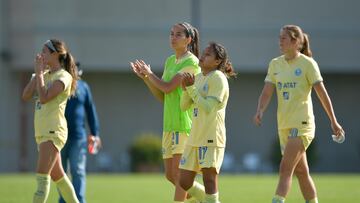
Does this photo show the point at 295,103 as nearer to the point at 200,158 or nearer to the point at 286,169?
the point at 286,169

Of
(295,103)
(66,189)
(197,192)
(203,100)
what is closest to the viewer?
(203,100)

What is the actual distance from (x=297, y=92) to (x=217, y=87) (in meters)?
1.03

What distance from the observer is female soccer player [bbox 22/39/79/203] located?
11.0 m

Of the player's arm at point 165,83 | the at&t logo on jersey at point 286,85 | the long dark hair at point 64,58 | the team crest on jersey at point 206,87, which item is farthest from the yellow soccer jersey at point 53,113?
the at&t logo on jersey at point 286,85

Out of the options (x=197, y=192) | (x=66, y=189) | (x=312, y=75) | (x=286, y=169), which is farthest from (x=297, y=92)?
(x=66, y=189)

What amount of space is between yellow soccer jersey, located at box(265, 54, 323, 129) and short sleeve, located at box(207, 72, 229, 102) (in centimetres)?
85

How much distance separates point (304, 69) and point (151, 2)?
25023mm

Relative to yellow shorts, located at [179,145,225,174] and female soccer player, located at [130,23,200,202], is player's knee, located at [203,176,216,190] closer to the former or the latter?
yellow shorts, located at [179,145,225,174]

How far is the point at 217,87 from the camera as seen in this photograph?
1048 centimetres

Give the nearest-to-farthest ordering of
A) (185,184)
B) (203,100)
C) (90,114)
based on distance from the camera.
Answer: (203,100)
(185,184)
(90,114)

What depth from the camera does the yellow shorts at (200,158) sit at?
1045cm

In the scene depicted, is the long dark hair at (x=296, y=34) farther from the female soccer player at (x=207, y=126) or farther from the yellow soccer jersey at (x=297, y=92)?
the female soccer player at (x=207, y=126)

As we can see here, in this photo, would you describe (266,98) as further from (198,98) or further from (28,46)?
(28,46)

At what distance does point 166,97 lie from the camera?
11242mm
